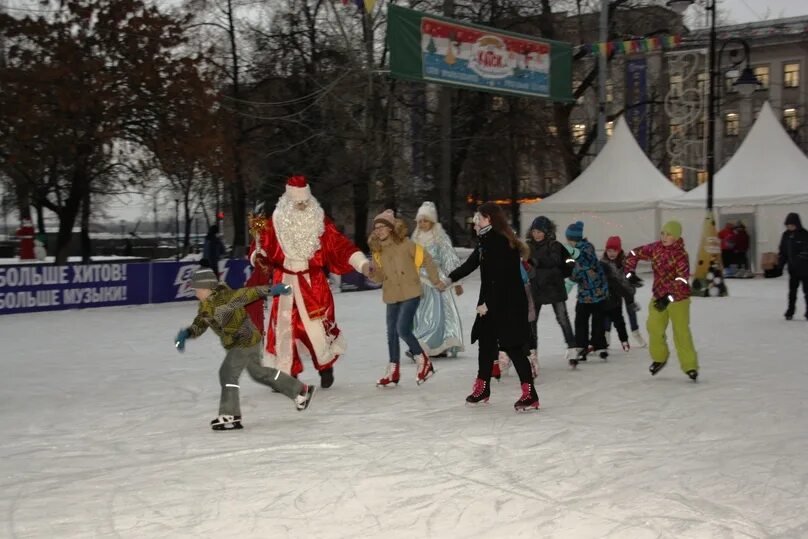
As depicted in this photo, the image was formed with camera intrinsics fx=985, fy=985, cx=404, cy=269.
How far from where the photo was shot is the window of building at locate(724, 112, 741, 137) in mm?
58325

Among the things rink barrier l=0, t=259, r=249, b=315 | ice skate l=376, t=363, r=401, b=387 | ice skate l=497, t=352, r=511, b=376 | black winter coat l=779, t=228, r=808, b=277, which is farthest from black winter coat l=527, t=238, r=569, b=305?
rink barrier l=0, t=259, r=249, b=315

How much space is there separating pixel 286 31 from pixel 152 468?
26.5m

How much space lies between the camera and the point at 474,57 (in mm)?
19109

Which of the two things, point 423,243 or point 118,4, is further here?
point 118,4

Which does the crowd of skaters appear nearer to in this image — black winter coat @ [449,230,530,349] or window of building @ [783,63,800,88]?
black winter coat @ [449,230,530,349]

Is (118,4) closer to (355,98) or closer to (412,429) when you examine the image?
(355,98)

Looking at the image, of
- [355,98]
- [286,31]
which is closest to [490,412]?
[355,98]

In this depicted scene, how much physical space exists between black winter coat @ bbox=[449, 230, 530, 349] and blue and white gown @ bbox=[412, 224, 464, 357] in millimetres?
3039

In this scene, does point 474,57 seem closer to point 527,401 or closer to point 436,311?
point 436,311

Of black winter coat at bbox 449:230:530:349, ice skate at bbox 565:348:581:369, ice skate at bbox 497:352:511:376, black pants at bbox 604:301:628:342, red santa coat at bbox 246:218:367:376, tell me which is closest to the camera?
black winter coat at bbox 449:230:530:349

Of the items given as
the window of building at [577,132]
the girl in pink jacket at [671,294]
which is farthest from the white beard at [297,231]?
the window of building at [577,132]

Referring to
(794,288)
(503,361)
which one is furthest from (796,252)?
(503,361)

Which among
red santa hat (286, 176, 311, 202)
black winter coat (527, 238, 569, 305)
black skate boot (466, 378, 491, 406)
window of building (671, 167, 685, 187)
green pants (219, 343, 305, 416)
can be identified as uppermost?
window of building (671, 167, 685, 187)

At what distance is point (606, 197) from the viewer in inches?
1072
